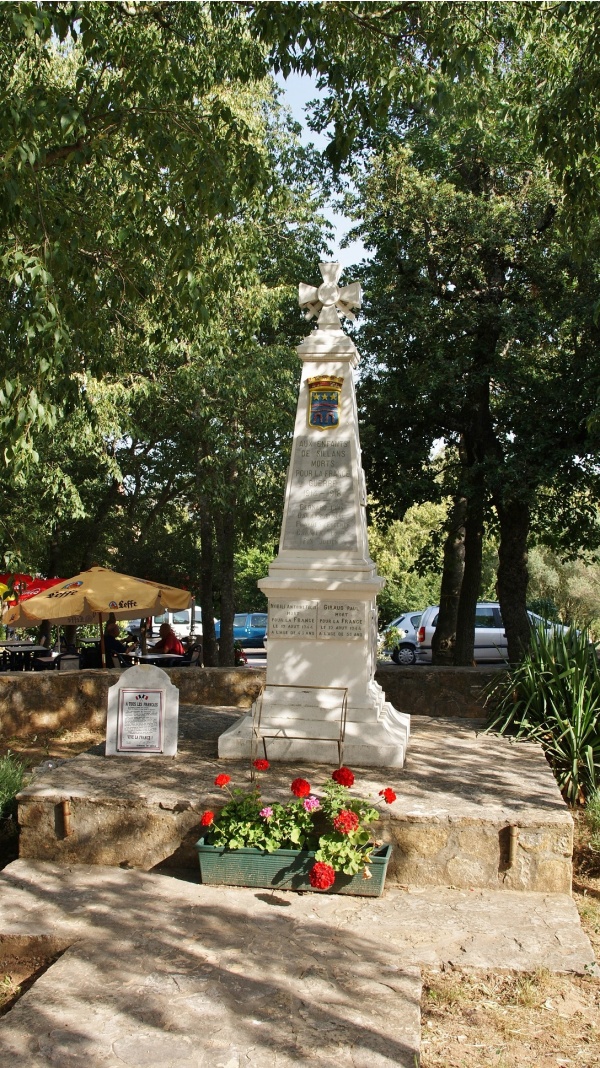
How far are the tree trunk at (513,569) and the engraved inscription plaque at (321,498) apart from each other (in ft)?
21.1

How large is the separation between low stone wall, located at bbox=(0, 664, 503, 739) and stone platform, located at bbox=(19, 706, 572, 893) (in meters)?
3.42

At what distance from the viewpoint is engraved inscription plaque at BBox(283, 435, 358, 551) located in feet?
24.4

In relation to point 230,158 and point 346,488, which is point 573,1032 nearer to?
point 346,488

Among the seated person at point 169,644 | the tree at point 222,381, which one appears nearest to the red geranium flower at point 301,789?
the tree at point 222,381

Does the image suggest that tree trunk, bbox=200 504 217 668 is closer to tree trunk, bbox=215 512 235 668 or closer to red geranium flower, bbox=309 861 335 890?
tree trunk, bbox=215 512 235 668

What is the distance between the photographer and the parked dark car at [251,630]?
3306 centimetres

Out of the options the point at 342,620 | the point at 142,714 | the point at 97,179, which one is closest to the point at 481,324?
the point at 97,179

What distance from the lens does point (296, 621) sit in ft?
23.8

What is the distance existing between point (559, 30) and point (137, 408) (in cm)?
947

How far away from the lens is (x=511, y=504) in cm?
1352

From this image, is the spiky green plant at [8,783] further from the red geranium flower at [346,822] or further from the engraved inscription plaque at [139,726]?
the red geranium flower at [346,822]

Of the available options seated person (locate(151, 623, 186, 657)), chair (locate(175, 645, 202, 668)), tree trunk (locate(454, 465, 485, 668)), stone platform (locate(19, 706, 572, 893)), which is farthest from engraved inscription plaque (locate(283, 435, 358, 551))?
seated person (locate(151, 623, 186, 657))

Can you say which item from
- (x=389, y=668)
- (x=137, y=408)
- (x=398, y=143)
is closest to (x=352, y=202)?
(x=398, y=143)

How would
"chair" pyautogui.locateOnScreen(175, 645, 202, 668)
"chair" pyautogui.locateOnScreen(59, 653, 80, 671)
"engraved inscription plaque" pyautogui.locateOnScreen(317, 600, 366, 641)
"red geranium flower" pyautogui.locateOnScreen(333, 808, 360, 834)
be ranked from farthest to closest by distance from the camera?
"chair" pyautogui.locateOnScreen(175, 645, 202, 668) < "chair" pyautogui.locateOnScreen(59, 653, 80, 671) < "engraved inscription plaque" pyautogui.locateOnScreen(317, 600, 366, 641) < "red geranium flower" pyautogui.locateOnScreen(333, 808, 360, 834)
